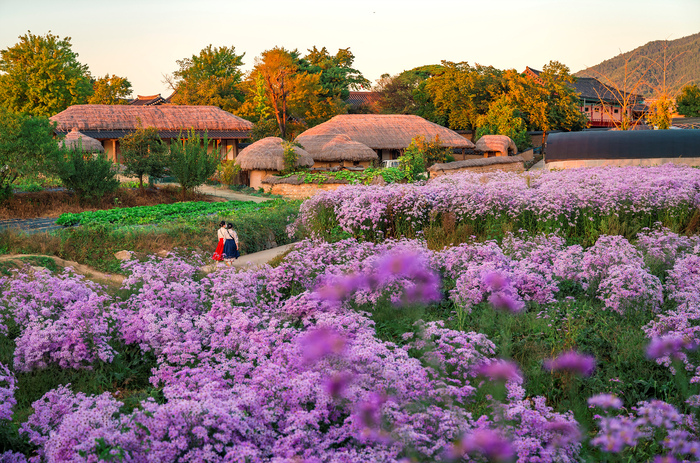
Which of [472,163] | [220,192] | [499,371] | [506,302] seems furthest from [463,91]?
[499,371]

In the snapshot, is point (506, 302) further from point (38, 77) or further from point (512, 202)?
point (38, 77)

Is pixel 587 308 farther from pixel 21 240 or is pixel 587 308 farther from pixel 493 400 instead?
pixel 21 240

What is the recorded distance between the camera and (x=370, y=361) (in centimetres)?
321

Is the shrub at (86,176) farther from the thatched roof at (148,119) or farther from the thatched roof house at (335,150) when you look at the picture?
the thatched roof at (148,119)

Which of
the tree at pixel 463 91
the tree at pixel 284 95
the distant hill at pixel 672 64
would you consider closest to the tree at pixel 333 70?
the tree at pixel 284 95

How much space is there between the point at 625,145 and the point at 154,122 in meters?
26.4

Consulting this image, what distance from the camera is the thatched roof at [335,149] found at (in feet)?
92.9

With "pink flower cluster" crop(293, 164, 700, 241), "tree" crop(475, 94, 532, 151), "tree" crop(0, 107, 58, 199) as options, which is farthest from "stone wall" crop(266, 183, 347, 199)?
"tree" crop(475, 94, 532, 151)

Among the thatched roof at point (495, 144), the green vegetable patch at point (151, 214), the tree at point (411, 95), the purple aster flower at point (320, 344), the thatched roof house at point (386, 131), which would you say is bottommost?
the purple aster flower at point (320, 344)

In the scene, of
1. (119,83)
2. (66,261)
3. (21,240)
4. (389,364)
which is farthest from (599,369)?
(119,83)

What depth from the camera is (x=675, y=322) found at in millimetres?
4082

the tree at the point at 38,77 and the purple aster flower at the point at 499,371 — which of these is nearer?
the purple aster flower at the point at 499,371

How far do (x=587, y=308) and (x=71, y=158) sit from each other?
15.0m

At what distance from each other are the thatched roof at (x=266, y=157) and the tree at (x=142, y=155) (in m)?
6.07
